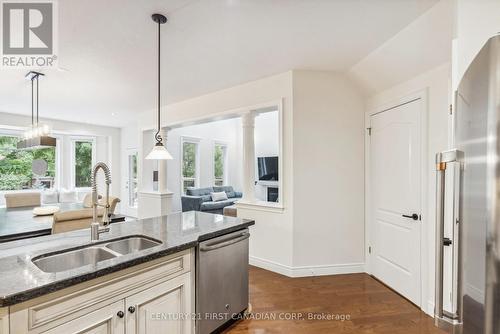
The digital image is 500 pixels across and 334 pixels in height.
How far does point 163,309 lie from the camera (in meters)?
1.60

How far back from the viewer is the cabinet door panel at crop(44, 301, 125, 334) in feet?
3.86

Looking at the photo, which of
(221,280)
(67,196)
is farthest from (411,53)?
(67,196)

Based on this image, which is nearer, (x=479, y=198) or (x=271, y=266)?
(x=479, y=198)

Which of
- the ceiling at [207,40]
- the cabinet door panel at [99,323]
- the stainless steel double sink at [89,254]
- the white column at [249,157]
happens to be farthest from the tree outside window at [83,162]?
the cabinet door panel at [99,323]

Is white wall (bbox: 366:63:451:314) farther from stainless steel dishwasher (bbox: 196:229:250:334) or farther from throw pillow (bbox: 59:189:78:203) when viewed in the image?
throw pillow (bbox: 59:189:78:203)

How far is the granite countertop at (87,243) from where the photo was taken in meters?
1.08

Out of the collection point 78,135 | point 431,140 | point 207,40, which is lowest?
point 431,140

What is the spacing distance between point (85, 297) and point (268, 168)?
6755mm

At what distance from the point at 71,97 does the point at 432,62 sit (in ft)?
17.5

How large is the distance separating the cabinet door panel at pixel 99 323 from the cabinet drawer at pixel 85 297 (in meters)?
0.02

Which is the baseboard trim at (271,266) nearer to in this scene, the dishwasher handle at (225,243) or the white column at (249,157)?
the white column at (249,157)

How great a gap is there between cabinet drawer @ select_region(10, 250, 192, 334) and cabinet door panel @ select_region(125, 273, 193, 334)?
6cm

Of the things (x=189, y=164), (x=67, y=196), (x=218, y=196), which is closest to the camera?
(x=67, y=196)

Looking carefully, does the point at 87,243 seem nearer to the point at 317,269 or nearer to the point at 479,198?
the point at 479,198
